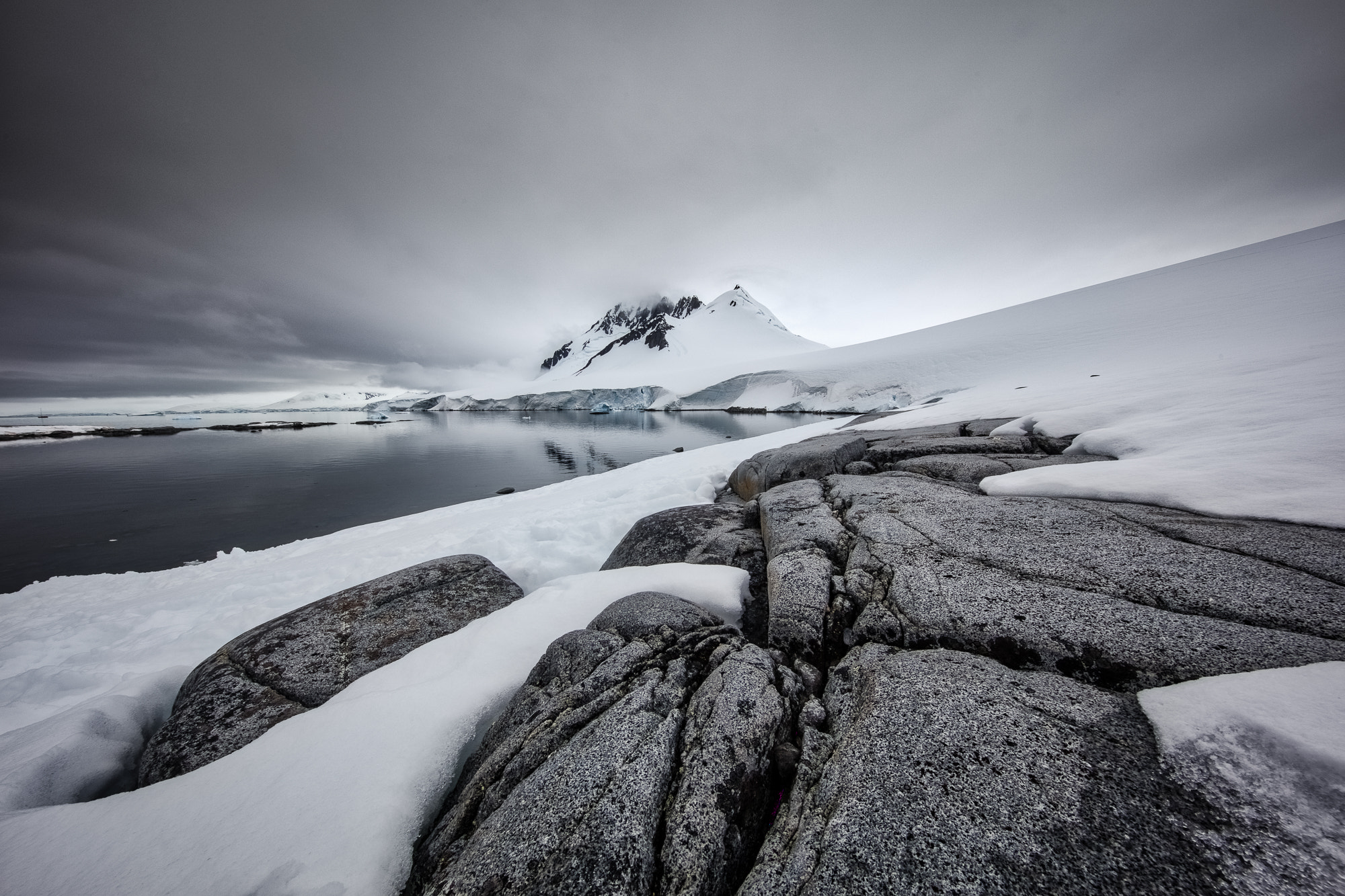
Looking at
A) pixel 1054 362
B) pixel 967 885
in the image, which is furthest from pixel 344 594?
pixel 1054 362

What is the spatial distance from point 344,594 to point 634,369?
119369mm

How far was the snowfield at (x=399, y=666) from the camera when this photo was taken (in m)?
1.77

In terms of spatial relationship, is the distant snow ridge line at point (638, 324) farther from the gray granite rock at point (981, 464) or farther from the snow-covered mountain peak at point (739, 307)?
the gray granite rock at point (981, 464)

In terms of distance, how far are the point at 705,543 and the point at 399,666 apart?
3031mm

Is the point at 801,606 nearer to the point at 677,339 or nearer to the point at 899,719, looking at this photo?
the point at 899,719

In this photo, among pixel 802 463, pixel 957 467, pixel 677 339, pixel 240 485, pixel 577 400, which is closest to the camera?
pixel 957 467

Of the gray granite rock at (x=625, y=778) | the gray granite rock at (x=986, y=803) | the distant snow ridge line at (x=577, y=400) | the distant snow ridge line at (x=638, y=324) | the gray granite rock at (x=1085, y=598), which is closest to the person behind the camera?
the gray granite rock at (x=986, y=803)

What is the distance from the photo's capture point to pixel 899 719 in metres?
1.83

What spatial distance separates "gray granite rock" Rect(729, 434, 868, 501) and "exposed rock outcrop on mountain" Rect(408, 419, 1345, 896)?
10.9 feet

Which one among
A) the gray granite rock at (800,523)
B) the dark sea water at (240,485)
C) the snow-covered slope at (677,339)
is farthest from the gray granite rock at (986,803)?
the snow-covered slope at (677,339)

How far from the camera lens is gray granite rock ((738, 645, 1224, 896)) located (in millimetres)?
1252

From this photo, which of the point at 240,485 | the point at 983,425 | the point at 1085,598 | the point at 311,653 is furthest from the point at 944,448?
the point at 240,485

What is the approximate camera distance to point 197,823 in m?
2.03

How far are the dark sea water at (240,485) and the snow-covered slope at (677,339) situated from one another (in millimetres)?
49919
